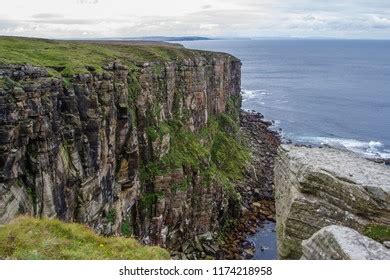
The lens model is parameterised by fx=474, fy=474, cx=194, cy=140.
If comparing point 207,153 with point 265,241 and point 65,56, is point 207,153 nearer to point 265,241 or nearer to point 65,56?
point 265,241

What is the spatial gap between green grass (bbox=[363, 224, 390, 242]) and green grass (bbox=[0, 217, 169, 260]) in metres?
9.03

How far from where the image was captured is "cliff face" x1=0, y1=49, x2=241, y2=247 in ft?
137

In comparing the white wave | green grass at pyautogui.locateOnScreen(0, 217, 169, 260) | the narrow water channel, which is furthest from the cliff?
the white wave

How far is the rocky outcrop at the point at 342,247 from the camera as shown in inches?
653

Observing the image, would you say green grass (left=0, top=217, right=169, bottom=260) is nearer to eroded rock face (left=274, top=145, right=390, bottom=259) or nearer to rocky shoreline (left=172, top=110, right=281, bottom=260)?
eroded rock face (left=274, top=145, right=390, bottom=259)

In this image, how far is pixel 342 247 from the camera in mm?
17000

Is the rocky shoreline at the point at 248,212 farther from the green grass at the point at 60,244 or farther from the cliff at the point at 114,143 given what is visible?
the green grass at the point at 60,244

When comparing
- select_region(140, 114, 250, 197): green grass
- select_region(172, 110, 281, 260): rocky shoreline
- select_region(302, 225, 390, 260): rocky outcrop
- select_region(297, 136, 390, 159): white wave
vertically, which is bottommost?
select_region(172, 110, 281, 260): rocky shoreline

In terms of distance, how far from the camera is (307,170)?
936 inches

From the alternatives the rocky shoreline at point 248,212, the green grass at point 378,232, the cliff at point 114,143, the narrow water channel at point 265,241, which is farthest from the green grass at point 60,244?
the narrow water channel at point 265,241

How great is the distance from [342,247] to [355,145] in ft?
412

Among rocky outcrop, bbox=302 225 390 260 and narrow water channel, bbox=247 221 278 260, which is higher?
rocky outcrop, bbox=302 225 390 260

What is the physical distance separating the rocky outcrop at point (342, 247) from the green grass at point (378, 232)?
3.30m

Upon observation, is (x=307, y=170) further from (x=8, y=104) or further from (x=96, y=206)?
(x=96, y=206)
